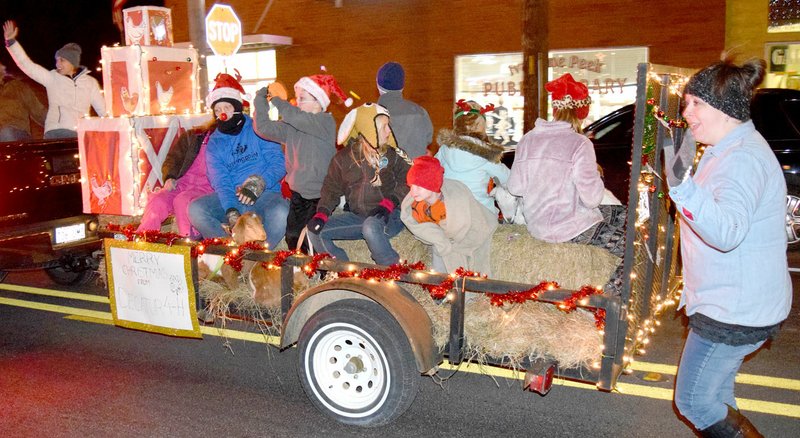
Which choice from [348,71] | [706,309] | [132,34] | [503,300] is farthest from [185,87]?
[348,71]

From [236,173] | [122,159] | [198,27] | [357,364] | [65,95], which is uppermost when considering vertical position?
[198,27]

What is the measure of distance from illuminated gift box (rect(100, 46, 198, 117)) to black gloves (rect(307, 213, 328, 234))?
2404 millimetres

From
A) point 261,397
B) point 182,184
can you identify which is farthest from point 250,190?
point 261,397

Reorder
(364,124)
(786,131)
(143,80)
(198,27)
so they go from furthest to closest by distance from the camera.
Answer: (198,27), (786,131), (143,80), (364,124)

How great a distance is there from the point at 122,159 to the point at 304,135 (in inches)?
67.3

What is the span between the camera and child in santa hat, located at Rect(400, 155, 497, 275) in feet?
14.5

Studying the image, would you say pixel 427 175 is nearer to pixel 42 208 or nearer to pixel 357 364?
pixel 357 364

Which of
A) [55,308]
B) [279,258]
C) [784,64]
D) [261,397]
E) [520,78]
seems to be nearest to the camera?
[279,258]

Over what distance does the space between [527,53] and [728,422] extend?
28.3 ft

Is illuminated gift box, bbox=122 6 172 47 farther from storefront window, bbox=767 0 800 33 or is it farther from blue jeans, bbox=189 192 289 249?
storefront window, bbox=767 0 800 33

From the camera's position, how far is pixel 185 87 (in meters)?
7.14

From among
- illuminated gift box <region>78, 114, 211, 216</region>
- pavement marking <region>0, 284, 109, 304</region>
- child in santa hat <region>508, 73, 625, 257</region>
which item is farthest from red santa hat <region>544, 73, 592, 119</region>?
pavement marking <region>0, 284, 109, 304</region>

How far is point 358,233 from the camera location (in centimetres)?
523

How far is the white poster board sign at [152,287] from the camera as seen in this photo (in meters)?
4.82
